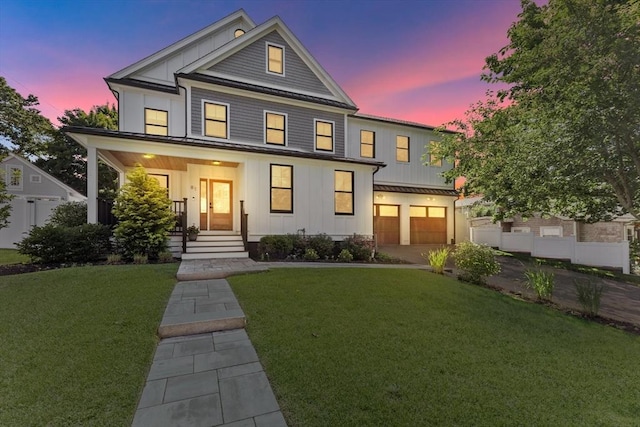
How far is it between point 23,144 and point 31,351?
29860 mm

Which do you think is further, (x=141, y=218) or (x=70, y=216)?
(x=70, y=216)

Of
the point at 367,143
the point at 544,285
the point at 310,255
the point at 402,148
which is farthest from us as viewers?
the point at 402,148

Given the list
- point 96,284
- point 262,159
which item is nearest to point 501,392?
point 96,284

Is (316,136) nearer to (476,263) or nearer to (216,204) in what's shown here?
(216,204)

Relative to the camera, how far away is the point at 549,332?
4438mm

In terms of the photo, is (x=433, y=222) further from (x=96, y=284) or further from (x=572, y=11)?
(x=96, y=284)

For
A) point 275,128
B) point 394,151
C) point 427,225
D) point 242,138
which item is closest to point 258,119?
point 275,128

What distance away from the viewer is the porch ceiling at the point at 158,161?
29.5 feet

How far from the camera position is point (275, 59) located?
12.0 metres

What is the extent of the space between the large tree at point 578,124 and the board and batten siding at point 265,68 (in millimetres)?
7974

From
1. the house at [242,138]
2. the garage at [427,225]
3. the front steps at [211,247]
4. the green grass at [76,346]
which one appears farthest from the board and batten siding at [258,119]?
the green grass at [76,346]

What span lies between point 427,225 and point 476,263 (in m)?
8.81

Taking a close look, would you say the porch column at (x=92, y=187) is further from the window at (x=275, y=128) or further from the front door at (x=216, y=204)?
the window at (x=275, y=128)

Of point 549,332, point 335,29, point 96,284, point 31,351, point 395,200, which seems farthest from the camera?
point 395,200
